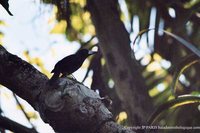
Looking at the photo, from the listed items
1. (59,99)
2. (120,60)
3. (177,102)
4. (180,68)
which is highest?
(120,60)

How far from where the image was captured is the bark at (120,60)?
309cm

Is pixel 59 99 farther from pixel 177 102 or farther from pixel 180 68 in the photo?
pixel 180 68

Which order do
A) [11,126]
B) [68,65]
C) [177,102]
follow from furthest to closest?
[177,102] < [68,65] < [11,126]

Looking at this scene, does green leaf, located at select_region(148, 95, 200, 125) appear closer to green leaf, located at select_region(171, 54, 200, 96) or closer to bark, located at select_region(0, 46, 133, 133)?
green leaf, located at select_region(171, 54, 200, 96)

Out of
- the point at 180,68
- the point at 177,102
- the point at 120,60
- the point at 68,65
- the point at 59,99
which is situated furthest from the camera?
the point at 120,60

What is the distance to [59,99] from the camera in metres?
1.73

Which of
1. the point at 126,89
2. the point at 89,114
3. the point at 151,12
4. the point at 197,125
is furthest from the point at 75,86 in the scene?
the point at 151,12

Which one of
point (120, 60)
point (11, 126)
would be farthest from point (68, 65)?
point (120, 60)

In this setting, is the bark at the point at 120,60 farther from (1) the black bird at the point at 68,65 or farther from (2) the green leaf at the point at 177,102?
(1) the black bird at the point at 68,65

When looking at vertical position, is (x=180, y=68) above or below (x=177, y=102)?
above

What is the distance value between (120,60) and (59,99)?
1556 mm

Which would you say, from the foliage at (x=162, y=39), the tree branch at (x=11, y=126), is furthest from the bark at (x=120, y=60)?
the tree branch at (x=11, y=126)

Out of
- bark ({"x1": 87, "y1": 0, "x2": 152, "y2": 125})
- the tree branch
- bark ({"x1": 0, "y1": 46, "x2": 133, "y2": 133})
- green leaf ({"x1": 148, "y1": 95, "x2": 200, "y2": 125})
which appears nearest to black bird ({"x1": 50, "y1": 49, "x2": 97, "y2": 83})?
bark ({"x1": 0, "y1": 46, "x2": 133, "y2": 133})

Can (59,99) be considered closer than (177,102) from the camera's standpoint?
Yes
